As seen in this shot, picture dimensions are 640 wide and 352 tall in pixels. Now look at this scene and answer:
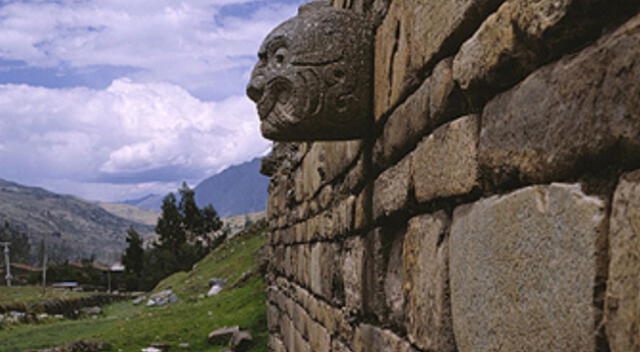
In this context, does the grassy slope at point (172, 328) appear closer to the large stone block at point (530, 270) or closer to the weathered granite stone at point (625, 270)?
the large stone block at point (530, 270)

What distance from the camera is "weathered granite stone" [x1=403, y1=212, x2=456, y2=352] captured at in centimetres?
208

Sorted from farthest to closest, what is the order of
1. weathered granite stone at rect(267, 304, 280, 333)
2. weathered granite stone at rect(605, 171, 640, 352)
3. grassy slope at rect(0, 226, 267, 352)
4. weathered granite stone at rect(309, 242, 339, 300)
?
grassy slope at rect(0, 226, 267, 352)
weathered granite stone at rect(267, 304, 280, 333)
weathered granite stone at rect(309, 242, 339, 300)
weathered granite stone at rect(605, 171, 640, 352)

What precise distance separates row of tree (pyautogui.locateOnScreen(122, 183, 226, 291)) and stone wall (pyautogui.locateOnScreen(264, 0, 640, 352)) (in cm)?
4368

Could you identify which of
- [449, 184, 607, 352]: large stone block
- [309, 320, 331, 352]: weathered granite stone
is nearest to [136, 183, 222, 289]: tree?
[309, 320, 331, 352]: weathered granite stone

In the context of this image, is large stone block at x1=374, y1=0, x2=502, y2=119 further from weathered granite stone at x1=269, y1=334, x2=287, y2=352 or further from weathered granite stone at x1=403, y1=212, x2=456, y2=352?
weathered granite stone at x1=269, y1=334, x2=287, y2=352

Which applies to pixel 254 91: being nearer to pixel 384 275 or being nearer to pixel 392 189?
pixel 392 189

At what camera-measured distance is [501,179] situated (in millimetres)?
1665

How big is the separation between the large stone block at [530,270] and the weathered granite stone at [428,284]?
13 cm

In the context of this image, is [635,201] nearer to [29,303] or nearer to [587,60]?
[587,60]

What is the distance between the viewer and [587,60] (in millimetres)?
1248

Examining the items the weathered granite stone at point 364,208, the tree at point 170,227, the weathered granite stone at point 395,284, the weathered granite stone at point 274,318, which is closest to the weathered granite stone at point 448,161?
the weathered granite stone at point 395,284

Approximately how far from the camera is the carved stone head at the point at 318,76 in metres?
3.02

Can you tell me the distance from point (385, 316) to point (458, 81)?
4.57 feet

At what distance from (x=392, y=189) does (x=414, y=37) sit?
2.30 feet
